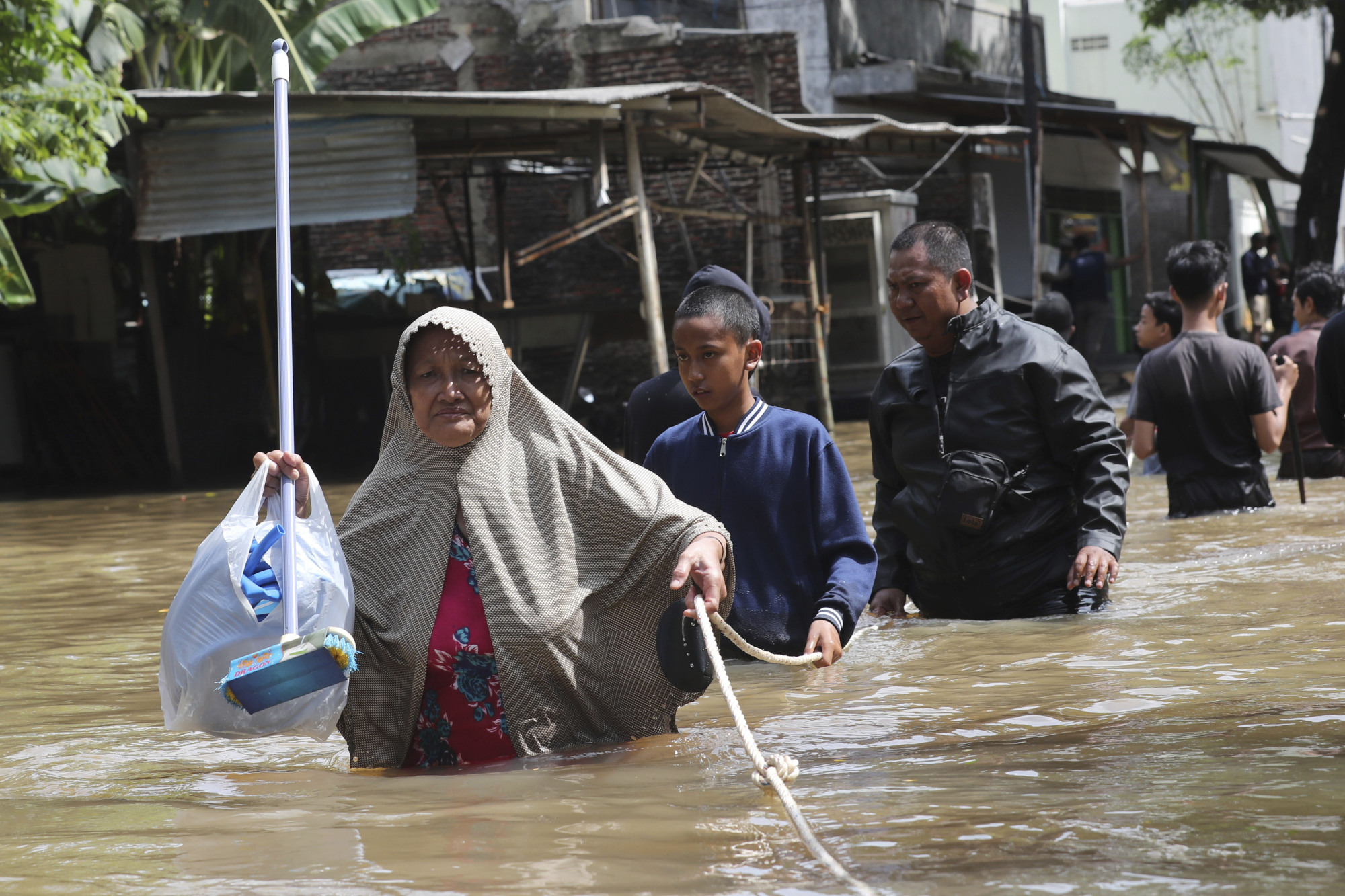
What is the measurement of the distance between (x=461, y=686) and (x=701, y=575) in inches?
25.0

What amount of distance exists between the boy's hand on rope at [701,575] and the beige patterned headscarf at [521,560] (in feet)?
0.44

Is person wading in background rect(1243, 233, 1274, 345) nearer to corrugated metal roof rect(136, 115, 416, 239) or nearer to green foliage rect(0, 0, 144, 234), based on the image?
corrugated metal roof rect(136, 115, 416, 239)

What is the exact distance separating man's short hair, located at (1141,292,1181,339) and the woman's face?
6.27 m

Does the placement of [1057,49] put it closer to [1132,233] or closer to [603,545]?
[1132,233]

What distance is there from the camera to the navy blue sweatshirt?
4.22 meters

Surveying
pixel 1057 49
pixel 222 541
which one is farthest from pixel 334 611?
pixel 1057 49

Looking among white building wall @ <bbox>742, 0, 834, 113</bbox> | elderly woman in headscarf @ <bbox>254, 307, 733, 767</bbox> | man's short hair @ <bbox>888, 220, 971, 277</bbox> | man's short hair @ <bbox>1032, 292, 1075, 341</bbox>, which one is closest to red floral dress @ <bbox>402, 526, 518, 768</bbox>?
elderly woman in headscarf @ <bbox>254, 307, 733, 767</bbox>

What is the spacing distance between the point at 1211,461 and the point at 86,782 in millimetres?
5515

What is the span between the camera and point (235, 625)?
125 inches

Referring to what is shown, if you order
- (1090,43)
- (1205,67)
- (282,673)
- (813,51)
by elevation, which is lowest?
(282,673)

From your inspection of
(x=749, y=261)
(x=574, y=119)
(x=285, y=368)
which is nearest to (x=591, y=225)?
(x=574, y=119)

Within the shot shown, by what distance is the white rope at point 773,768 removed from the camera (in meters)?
2.57

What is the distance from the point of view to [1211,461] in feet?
24.5

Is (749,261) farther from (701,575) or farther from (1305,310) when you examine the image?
(701,575)
